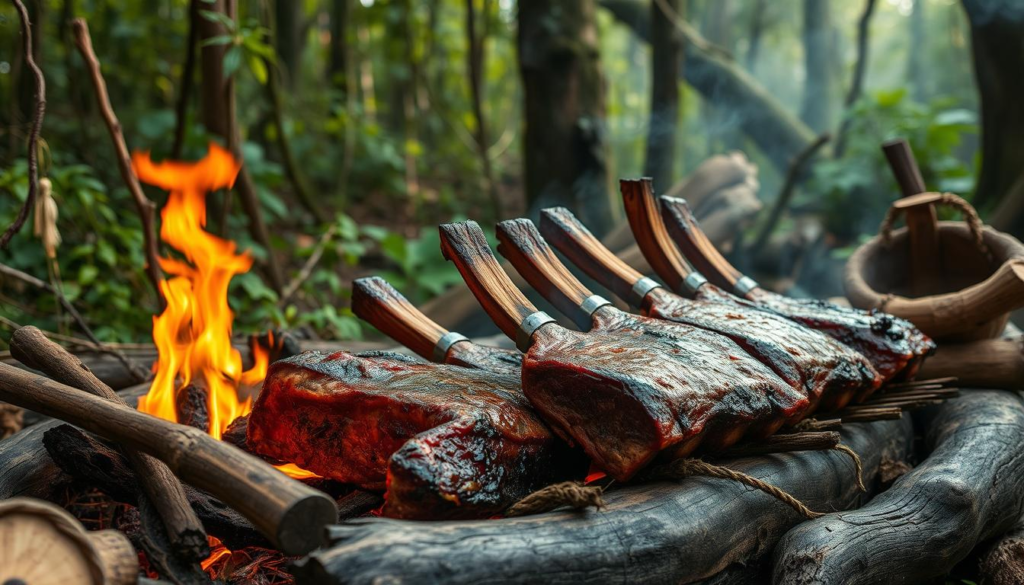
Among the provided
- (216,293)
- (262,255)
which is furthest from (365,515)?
(262,255)

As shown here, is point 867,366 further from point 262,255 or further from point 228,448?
point 262,255

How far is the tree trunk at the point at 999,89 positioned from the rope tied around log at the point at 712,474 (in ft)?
16.5

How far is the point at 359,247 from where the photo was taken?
575 centimetres

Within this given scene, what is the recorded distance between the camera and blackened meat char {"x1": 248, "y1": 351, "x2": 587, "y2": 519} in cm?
187

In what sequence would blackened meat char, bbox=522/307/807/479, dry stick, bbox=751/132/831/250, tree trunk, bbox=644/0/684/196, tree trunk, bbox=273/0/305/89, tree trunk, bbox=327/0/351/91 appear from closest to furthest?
blackened meat char, bbox=522/307/807/479 → dry stick, bbox=751/132/831/250 → tree trunk, bbox=644/0/684/196 → tree trunk, bbox=273/0/305/89 → tree trunk, bbox=327/0/351/91

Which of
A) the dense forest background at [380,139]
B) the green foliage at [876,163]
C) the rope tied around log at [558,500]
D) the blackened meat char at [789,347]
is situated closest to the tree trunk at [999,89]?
the dense forest background at [380,139]

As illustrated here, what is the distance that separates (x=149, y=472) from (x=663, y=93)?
272 inches

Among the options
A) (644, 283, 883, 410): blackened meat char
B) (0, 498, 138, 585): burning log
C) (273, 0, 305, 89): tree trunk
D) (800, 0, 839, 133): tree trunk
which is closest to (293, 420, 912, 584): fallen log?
(644, 283, 883, 410): blackened meat char

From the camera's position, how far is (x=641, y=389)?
199 centimetres

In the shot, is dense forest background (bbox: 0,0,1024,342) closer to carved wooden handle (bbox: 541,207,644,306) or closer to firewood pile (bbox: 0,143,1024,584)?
firewood pile (bbox: 0,143,1024,584)

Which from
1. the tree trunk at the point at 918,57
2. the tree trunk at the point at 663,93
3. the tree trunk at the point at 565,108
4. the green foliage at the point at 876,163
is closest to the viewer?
the tree trunk at the point at 565,108

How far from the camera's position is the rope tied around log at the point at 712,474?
2105 millimetres

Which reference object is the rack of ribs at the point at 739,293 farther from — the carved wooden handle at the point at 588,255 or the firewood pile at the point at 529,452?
the carved wooden handle at the point at 588,255

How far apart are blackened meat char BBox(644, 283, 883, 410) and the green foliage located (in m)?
6.10
